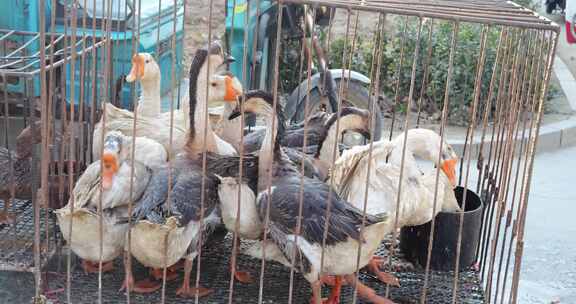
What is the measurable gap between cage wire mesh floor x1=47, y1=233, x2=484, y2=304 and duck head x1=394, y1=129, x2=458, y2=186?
60cm

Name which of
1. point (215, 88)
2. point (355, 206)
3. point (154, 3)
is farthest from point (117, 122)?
point (154, 3)

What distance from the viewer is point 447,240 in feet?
13.5

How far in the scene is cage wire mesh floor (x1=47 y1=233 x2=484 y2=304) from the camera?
12.4 ft

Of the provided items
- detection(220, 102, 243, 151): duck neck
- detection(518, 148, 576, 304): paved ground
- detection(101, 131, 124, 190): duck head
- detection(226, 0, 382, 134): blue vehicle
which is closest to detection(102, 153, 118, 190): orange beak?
detection(101, 131, 124, 190): duck head

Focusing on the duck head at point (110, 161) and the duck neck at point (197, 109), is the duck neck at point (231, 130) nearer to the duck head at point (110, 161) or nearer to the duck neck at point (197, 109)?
the duck neck at point (197, 109)

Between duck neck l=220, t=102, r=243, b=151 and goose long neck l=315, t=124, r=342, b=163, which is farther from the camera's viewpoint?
duck neck l=220, t=102, r=243, b=151

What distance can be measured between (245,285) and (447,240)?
1.18m

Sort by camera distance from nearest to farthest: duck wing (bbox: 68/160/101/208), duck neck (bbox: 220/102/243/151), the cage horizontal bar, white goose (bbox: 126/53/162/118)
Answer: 1. the cage horizontal bar
2. duck wing (bbox: 68/160/101/208)
3. white goose (bbox: 126/53/162/118)
4. duck neck (bbox: 220/102/243/151)

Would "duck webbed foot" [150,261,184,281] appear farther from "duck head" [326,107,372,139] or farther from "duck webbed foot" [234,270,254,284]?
"duck head" [326,107,372,139]

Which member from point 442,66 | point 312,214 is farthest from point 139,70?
point 442,66

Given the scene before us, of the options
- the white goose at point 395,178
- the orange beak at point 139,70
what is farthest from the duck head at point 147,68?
the white goose at point 395,178

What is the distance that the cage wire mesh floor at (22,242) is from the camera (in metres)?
3.91

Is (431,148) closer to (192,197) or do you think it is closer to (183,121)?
(192,197)

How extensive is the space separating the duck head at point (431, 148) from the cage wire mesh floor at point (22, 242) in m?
2.04
